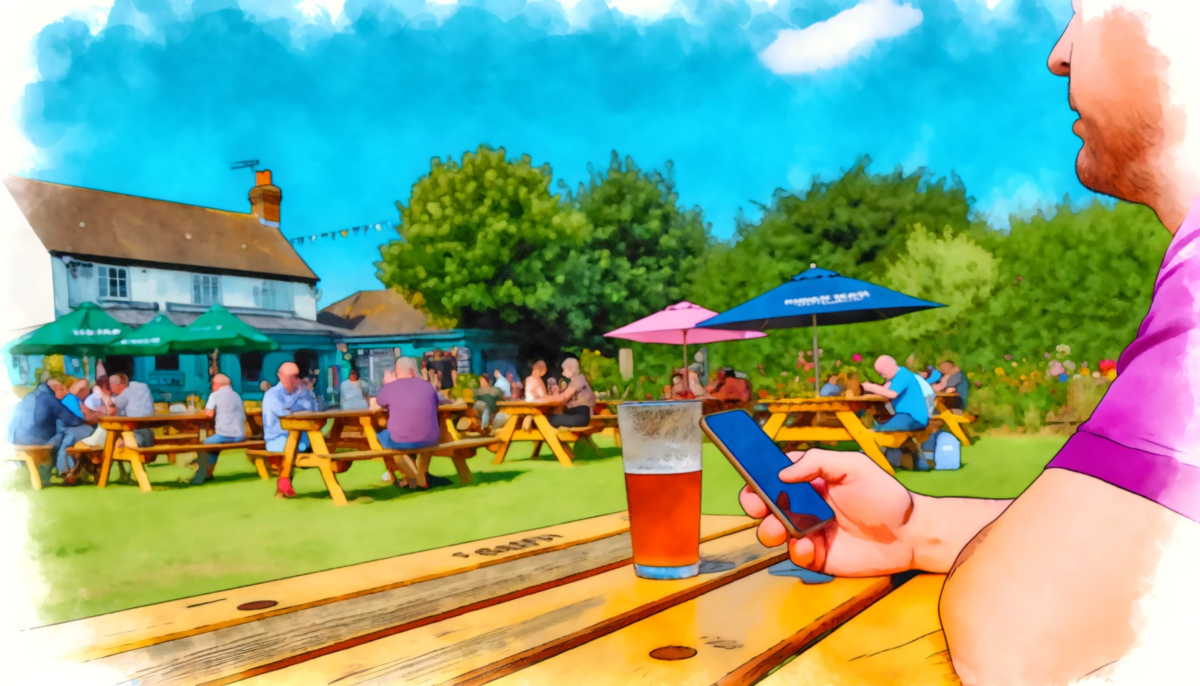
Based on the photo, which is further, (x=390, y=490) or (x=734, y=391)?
(x=734, y=391)

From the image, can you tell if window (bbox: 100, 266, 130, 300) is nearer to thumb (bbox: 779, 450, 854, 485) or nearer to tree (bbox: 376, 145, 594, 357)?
thumb (bbox: 779, 450, 854, 485)

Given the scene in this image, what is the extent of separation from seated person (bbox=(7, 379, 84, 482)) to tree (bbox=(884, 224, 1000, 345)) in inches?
368

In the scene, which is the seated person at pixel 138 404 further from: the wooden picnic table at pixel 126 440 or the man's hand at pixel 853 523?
the man's hand at pixel 853 523

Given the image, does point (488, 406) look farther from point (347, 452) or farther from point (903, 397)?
point (903, 397)

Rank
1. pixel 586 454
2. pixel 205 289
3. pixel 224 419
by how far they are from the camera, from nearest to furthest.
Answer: pixel 224 419
pixel 586 454
pixel 205 289

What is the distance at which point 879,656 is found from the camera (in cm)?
84

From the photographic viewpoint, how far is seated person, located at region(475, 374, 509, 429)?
915 cm

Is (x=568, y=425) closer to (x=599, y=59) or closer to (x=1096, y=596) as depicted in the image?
(x=599, y=59)

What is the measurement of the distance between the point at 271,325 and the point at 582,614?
12.0 m

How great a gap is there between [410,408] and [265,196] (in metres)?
2.56

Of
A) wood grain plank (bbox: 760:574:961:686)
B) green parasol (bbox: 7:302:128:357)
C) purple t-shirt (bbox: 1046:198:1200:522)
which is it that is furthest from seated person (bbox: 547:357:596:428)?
purple t-shirt (bbox: 1046:198:1200:522)

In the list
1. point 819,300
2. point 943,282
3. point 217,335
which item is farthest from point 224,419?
point 943,282

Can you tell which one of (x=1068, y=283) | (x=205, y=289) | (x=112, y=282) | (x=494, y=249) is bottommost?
(x=1068, y=283)

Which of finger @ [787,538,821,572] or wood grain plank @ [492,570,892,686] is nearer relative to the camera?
wood grain plank @ [492,570,892,686]
